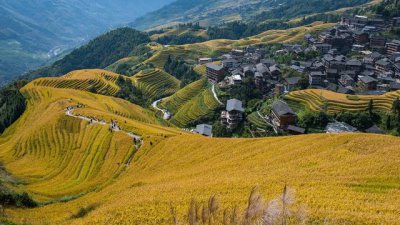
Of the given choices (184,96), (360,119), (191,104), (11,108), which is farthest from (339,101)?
(11,108)

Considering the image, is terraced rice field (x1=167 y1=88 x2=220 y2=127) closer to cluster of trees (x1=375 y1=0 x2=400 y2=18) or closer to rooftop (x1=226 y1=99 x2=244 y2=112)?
rooftop (x1=226 y1=99 x2=244 y2=112)

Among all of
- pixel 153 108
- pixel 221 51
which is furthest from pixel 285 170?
pixel 221 51

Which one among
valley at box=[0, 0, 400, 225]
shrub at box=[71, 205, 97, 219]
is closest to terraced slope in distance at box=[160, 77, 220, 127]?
valley at box=[0, 0, 400, 225]

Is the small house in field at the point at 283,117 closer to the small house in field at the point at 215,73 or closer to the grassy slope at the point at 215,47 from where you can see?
the small house in field at the point at 215,73

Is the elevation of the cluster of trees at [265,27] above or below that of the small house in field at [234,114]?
below

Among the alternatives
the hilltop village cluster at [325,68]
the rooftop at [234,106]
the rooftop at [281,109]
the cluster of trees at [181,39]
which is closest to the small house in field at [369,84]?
the hilltop village cluster at [325,68]

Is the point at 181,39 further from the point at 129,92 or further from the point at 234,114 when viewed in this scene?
the point at 234,114
